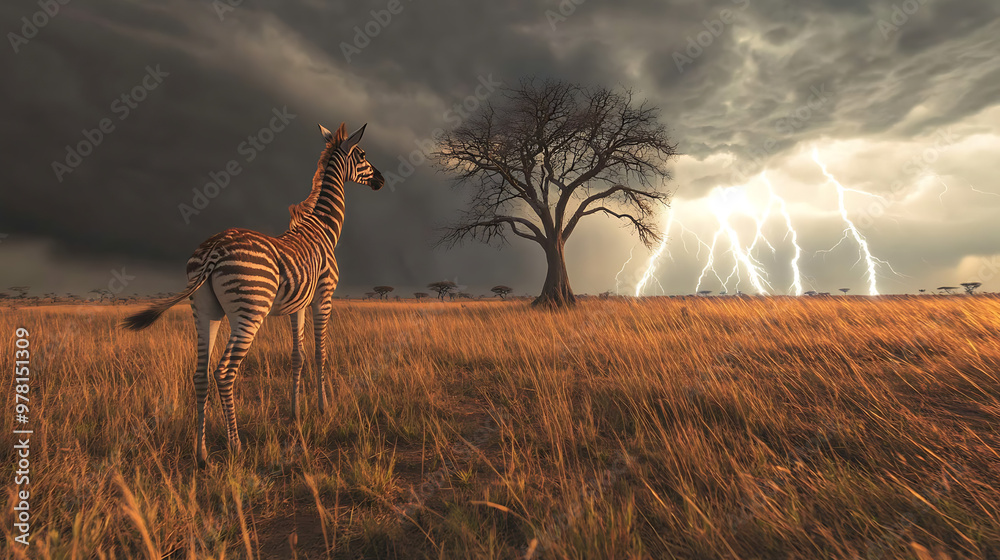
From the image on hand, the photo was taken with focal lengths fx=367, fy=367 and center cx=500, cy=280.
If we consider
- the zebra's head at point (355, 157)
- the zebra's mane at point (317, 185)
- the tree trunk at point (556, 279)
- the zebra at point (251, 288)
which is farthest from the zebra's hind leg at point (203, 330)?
the tree trunk at point (556, 279)

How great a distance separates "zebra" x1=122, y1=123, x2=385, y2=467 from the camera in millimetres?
3133

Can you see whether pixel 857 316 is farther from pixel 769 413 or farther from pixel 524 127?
pixel 524 127

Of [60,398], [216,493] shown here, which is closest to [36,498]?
[216,493]

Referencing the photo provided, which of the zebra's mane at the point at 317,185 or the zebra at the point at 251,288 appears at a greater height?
the zebra's mane at the point at 317,185

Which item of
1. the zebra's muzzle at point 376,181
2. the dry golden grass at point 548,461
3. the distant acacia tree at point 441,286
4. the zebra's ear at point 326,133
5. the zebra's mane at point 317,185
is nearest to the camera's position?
the dry golden grass at point 548,461

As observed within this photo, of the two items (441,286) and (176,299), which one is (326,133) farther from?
(441,286)

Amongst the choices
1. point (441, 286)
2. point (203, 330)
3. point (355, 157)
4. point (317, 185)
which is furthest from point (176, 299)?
point (441, 286)

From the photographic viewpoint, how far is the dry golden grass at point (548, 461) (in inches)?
74.6

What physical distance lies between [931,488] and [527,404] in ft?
9.89

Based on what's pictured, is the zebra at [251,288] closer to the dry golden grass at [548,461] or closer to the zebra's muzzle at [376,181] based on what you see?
the dry golden grass at [548,461]

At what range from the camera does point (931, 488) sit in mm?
2164

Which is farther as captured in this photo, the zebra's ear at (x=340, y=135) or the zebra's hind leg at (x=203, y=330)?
the zebra's ear at (x=340, y=135)

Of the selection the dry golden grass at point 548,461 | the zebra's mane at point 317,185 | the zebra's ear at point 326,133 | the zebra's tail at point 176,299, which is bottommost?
the dry golden grass at point 548,461

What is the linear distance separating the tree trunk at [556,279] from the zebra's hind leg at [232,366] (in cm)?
1536
